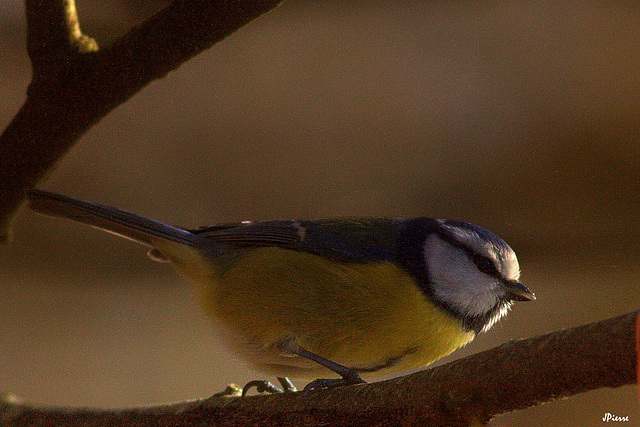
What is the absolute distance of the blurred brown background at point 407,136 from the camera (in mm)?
540

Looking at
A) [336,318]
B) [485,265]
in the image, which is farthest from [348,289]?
[485,265]

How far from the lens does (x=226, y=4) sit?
19.7 inches

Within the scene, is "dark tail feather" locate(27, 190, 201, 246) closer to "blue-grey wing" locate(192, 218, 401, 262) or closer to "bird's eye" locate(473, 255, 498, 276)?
"blue-grey wing" locate(192, 218, 401, 262)

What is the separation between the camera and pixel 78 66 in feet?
1.84

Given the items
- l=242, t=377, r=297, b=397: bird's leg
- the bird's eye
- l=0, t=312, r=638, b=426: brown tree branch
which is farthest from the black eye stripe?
l=242, t=377, r=297, b=397: bird's leg

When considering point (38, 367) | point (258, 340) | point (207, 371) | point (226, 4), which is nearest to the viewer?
point (226, 4)

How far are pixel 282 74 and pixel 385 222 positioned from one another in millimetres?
196

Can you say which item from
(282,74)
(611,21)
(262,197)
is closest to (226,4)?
(282,74)

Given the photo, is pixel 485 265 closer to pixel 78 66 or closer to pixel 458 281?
pixel 458 281

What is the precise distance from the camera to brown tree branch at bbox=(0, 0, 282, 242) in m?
0.52

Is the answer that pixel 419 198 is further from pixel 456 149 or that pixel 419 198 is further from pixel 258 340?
pixel 258 340

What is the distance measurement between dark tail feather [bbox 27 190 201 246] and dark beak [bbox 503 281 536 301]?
343 mm

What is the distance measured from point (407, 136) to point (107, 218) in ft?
1.10

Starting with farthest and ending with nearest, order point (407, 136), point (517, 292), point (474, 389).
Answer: point (407, 136), point (517, 292), point (474, 389)
